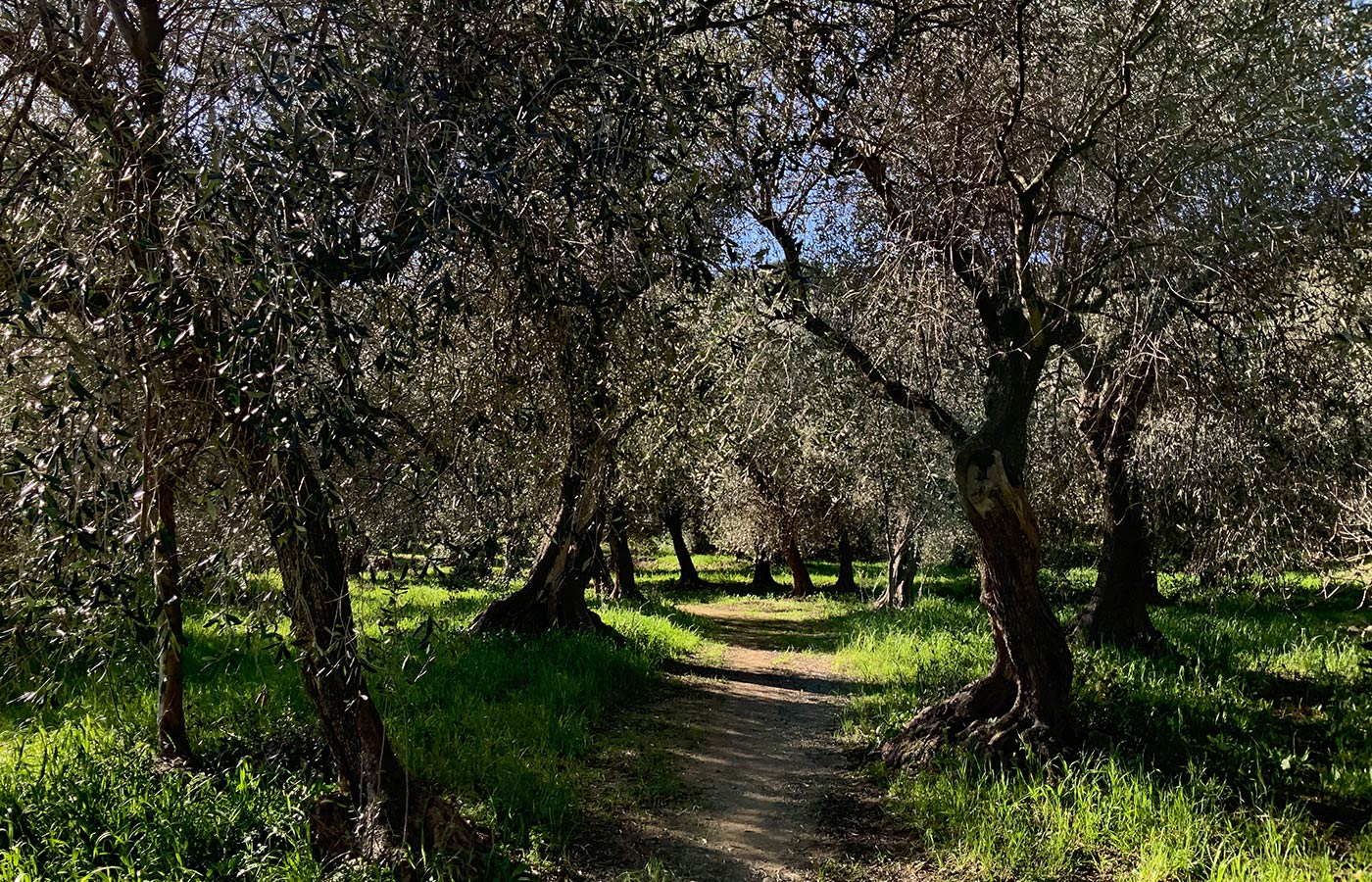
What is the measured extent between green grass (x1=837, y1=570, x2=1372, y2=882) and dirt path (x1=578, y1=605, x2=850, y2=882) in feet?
2.24

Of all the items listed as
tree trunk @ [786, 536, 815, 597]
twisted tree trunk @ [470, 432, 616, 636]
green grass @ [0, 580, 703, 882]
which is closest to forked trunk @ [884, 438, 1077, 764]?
green grass @ [0, 580, 703, 882]

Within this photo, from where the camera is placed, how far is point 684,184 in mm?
4707

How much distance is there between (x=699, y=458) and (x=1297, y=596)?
14.5 m

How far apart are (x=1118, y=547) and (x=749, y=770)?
20.7 feet

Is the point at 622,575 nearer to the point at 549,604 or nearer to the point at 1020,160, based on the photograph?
the point at 549,604

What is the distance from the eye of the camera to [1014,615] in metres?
7.32

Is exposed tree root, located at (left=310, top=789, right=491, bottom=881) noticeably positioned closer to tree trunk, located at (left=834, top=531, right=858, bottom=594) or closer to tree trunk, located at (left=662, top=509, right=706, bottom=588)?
tree trunk, located at (left=662, top=509, right=706, bottom=588)

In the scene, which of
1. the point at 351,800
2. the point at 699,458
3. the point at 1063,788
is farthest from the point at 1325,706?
the point at 351,800

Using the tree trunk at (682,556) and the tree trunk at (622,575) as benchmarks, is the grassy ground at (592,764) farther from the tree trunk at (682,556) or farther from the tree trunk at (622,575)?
the tree trunk at (682,556)

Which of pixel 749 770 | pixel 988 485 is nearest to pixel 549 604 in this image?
pixel 749 770

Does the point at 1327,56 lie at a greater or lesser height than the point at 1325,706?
greater

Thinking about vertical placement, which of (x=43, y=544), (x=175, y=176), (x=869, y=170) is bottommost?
(x=43, y=544)

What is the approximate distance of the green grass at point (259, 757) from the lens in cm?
461

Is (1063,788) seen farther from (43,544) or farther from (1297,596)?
(1297,596)
